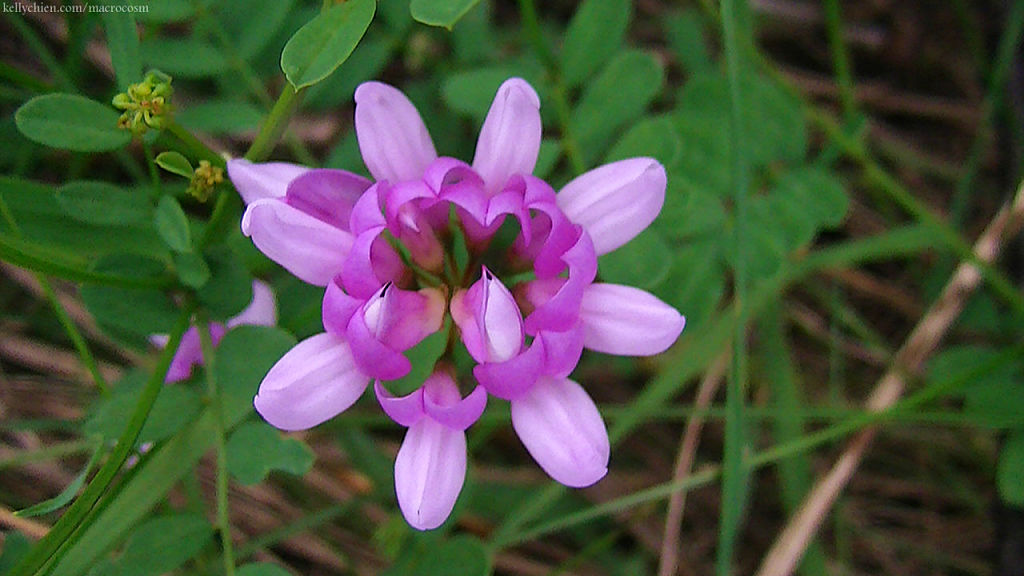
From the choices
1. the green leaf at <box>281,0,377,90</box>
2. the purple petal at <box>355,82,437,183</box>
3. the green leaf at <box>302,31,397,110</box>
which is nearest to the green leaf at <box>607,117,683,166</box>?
the purple petal at <box>355,82,437,183</box>

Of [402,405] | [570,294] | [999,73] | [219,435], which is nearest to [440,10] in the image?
[570,294]

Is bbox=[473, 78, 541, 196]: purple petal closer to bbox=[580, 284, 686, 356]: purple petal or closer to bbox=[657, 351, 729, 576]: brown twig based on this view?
bbox=[580, 284, 686, 356]: purple petal

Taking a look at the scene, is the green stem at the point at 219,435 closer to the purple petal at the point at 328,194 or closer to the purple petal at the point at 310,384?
the purple petal at the point at 310,384

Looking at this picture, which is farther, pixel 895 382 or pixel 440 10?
pixel 895 382

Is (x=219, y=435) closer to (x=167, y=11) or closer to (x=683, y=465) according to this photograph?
(x=167, y=11)

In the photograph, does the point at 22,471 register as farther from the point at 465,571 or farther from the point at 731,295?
the point at 731,295
